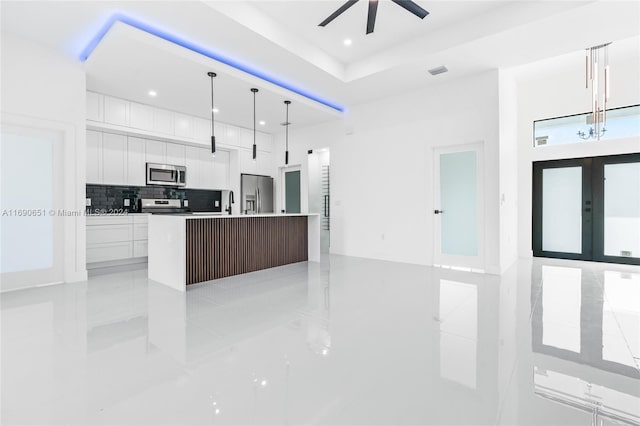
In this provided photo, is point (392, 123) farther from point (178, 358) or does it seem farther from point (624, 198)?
point (178, 358)

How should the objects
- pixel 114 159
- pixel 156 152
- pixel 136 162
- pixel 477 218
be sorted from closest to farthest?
pixel 477 218
pixel 114 159
pixel 136 162
pixel 156 152

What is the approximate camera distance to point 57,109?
4.04m

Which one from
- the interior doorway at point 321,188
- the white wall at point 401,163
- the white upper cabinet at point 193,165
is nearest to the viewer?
the white wall at point 401,163

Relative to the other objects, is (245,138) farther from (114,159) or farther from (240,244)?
(240,244)

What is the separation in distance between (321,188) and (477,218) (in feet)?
11.4

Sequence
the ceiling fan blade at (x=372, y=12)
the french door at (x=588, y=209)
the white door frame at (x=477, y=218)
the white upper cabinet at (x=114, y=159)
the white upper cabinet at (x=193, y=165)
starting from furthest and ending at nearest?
the white upper cabinet at (x=193, y=165) < the white upper cabinet at (x=114, y=159) < the french door at (x=588, y=209) < the white door frame at (x=477, y=218) < the ceiling fan blade at (x=372, y=12)

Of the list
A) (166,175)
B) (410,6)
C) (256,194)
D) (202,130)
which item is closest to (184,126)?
(202,130)

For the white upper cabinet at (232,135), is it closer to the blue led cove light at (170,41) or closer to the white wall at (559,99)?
the blue led cove light at (170,41)

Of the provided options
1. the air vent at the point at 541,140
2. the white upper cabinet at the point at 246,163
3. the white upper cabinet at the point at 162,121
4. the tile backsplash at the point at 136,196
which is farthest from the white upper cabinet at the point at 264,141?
the air vent at the point at 541,140

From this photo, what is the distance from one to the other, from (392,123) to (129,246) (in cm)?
533

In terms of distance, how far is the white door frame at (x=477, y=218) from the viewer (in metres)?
4.79

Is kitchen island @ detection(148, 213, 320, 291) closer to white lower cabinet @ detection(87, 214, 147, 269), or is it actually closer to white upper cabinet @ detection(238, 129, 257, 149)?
white lower cabinet @ detection(87, 214, 147, 269)

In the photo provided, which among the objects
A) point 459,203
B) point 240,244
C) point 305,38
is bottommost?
point 240,244

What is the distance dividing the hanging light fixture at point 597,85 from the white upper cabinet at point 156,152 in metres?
7.45
